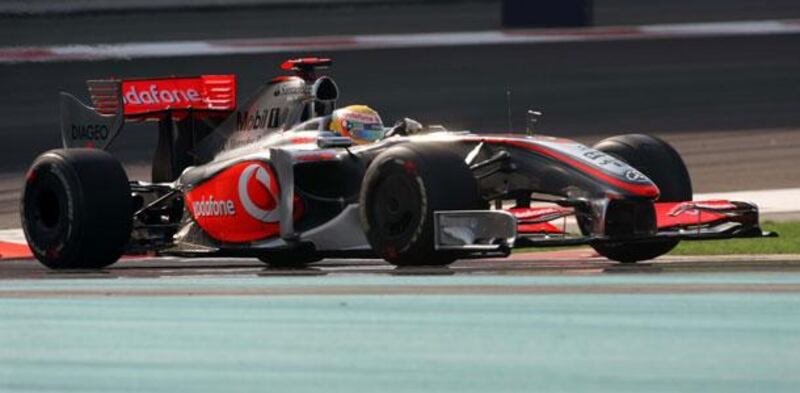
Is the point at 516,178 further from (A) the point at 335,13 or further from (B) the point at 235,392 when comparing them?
(A) the point at 335,13

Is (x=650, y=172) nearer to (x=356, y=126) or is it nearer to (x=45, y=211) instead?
(x=356, y=126)

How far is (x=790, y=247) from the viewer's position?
16.0 meters

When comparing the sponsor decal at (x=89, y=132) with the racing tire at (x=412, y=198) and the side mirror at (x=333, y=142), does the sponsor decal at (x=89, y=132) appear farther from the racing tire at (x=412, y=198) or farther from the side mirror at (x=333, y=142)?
the racing tire at (x=412, y=198)

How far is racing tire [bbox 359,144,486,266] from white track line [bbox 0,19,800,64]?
71.4 feet

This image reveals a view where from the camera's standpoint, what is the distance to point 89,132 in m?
16.3

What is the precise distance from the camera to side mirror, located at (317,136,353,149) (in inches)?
555

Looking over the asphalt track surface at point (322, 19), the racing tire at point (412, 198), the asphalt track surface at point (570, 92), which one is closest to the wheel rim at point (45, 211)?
the racing tire at point (412, 198)

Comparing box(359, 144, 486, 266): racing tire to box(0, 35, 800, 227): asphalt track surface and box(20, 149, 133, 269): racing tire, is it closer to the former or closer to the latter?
box(20, 149, 133, 269): racing tire

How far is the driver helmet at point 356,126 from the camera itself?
1449 centimetres

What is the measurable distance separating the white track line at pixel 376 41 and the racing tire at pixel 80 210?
1949 centimetres

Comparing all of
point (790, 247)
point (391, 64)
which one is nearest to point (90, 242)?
point (790, 247)

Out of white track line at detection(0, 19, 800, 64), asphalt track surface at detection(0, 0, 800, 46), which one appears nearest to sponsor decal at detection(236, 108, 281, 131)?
white track line at detection(0, 19, 800, 64)

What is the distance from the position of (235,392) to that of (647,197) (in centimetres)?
640

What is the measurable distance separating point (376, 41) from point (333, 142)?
25094 millimetres
